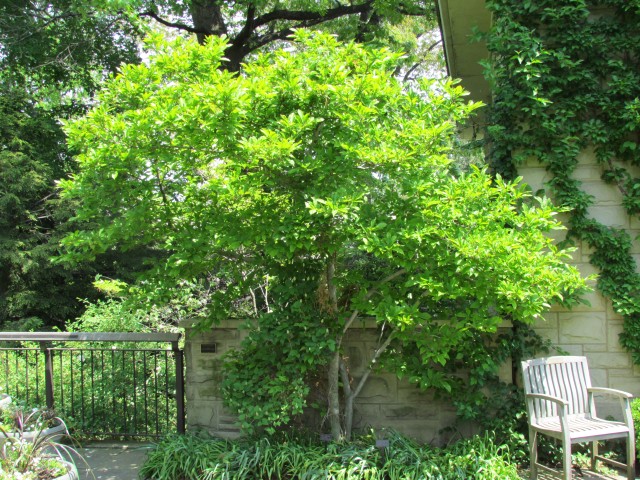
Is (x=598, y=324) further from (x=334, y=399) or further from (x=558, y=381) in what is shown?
(x=334, y=399)

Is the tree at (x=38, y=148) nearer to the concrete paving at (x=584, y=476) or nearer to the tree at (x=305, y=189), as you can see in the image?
the tree at (x=305, y=189)

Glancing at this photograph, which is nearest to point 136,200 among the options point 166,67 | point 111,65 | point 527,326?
point 166,67

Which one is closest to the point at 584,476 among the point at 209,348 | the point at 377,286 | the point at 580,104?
the point at 377,286

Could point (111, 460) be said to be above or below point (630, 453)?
below

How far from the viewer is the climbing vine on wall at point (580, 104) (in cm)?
439

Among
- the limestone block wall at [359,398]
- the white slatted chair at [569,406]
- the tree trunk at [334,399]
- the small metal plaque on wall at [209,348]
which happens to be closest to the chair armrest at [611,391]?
the white slatted chair at [569,406]

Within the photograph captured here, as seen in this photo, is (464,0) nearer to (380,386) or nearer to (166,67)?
(166,67)

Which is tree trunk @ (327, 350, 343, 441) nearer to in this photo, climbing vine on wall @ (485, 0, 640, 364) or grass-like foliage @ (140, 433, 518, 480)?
grass-like foliage @ (140, 433, 518, 480)

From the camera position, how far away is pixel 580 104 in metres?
4.49

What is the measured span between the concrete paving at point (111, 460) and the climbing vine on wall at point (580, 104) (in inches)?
159

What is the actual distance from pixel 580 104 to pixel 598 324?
6.20 ft

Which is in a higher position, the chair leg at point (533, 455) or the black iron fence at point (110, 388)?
the black iron fence at point (110, 388)

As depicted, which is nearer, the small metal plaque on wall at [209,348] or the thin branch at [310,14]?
the small metal plaque on wall at [209,348]

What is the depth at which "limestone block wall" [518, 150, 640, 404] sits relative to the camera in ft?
14.8
